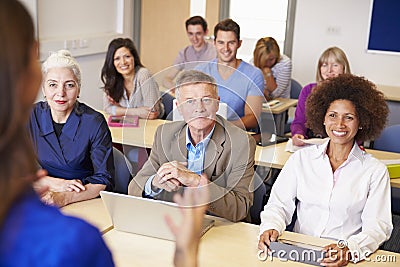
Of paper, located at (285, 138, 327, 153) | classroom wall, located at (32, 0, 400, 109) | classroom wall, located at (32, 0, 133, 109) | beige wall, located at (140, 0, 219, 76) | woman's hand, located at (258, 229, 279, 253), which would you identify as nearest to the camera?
woman's hand, located at (258, 229, 279, 253)

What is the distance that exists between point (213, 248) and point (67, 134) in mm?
943

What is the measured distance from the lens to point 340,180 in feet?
7.21

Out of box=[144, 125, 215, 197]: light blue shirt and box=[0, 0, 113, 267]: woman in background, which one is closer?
box=[0, 0, 113, 267]: woman in background

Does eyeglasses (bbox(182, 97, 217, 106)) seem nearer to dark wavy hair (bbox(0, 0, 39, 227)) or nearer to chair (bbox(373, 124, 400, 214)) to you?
dark wavy hair (bbox(0, 0, 39, 227))

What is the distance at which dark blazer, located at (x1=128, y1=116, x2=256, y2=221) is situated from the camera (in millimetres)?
2010

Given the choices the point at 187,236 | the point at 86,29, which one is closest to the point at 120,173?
the point at 187,236

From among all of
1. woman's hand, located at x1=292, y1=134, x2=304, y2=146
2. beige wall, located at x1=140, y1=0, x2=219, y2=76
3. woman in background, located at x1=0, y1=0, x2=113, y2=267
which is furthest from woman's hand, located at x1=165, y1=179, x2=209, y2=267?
beige wall, located at x1=140, y1=0, x2=219, y2=76

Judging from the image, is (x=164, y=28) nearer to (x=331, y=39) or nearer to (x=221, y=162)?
(x=331, y=39)

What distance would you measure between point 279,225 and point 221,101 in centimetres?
50

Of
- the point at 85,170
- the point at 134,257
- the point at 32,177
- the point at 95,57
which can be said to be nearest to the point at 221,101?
the point at 134,257

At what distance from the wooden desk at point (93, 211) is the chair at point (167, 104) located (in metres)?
0.44

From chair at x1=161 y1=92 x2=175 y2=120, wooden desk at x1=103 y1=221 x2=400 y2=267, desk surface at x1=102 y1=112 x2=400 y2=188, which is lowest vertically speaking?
wooden desk at x1=103 y1=221 x2=400 y2=267

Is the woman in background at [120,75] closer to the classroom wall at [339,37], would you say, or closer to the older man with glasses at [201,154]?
the older man with glasses at [201,154]

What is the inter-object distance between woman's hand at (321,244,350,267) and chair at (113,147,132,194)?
3.28 feet
